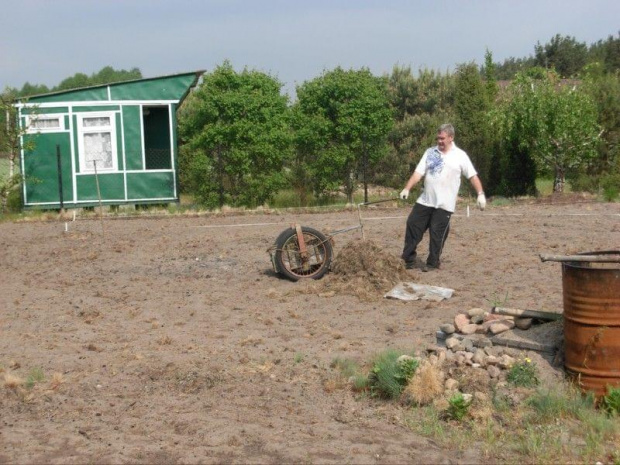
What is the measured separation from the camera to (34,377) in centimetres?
730

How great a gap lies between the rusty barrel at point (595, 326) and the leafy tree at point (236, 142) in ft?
49.8

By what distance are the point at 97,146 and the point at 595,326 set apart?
58.6ft

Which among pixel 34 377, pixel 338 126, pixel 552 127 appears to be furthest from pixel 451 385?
pixel 552 127

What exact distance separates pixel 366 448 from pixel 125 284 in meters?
6.37

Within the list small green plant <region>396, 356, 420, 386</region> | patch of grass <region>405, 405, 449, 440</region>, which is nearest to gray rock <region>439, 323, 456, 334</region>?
small green plant <region>396, 356, 420, 386</region>

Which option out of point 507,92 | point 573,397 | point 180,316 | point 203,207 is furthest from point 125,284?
point 507,92

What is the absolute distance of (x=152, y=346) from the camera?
8430 millimetres

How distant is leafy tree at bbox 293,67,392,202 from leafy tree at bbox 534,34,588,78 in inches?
1832

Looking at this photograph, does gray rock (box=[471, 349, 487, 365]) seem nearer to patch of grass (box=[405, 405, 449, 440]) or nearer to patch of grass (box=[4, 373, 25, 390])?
patch of grass (box=[405, 405, 449, 440])

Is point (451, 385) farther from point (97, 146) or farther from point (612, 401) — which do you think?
point (97, 146)

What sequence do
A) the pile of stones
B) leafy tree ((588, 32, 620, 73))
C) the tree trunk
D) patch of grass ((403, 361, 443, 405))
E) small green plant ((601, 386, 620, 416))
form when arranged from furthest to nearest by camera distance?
leafy tree ((588, 32, 620, 73)), the tree trunk, the pile of stones, patch of grass ((403, 361, 443, 405)), small green plant ((601, 386, 620, 416))

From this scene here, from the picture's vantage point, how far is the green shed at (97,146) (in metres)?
21.9

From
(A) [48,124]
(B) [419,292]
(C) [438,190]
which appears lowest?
(B) [419,292]

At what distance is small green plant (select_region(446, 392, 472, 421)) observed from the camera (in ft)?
20.8
